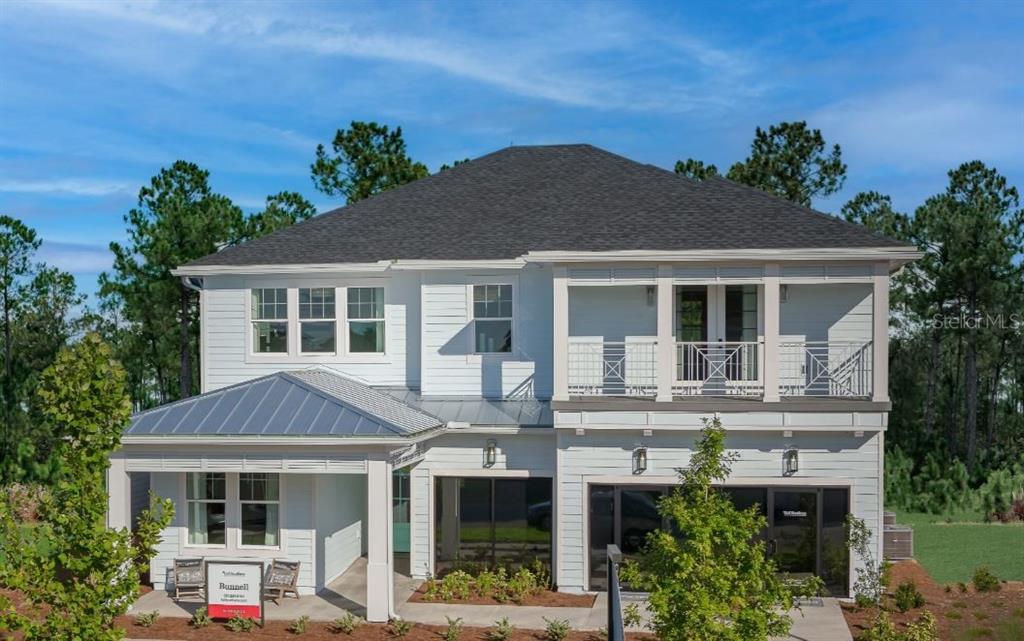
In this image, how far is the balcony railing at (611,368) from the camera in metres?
19.4

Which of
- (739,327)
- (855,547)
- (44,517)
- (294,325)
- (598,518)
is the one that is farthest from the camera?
(294,325)

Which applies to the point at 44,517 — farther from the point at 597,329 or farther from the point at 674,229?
the point at 674,229

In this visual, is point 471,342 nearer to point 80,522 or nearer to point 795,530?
point 795,530

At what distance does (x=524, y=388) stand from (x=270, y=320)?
5.86m

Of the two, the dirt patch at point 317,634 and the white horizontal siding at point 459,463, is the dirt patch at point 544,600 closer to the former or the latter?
the white horizontal siding at point 459,463

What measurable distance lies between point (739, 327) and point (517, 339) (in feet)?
14.9

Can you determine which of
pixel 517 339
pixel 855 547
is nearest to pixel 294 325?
pixel 517 339

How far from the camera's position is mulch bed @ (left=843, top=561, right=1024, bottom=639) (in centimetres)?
1616

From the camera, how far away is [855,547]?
17625 millimetres

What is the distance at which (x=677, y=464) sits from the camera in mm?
18578

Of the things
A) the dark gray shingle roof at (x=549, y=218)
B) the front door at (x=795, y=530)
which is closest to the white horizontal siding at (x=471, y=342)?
the dark gray shingle roof at (x=549, y=218)

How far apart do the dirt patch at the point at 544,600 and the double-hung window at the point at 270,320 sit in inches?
258

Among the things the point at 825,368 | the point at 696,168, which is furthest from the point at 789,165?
the point at 825,368

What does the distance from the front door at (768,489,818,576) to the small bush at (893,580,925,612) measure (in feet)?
5.00
